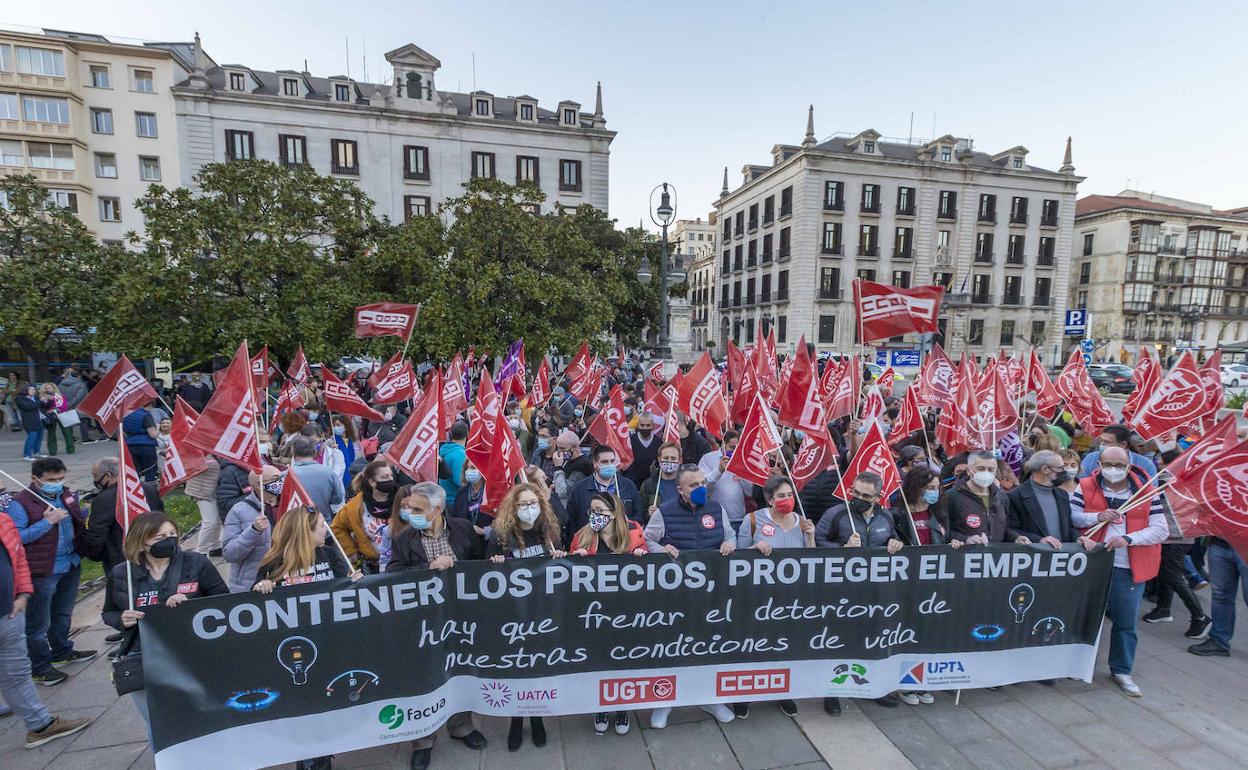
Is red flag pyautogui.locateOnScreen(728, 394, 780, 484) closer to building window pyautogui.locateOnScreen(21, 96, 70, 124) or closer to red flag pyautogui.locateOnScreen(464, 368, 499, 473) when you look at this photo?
red flag pyautogui.locateOnScreen(464, 368, 499, 473)

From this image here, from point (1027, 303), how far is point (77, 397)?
57.2 meters

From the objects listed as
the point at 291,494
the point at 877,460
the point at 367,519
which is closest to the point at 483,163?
the point at 367,519

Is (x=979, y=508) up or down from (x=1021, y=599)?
up

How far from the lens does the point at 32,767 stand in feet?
12.6

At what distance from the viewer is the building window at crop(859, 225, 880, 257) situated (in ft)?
147

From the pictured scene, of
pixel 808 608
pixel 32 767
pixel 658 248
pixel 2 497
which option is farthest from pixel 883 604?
pixel 658 248

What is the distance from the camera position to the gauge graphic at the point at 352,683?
3742mm

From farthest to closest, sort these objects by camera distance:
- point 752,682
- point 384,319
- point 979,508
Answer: point 384,319, point 979,508, point 752,682

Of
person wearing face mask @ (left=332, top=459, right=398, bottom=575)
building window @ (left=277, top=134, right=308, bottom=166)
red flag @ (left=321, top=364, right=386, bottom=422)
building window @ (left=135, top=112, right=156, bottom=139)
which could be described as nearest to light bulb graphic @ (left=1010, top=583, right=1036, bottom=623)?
person wearing face mask @ (left=332, top=459, right=398, bottom=575)

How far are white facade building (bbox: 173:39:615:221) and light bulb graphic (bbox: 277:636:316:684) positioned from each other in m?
32.6

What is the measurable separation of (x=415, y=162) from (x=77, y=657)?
113 feet

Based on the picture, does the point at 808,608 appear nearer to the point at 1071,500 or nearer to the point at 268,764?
the point at 1071,500

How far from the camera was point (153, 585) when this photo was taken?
3.67 meters

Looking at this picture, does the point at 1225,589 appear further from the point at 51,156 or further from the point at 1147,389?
the point at 51,156
